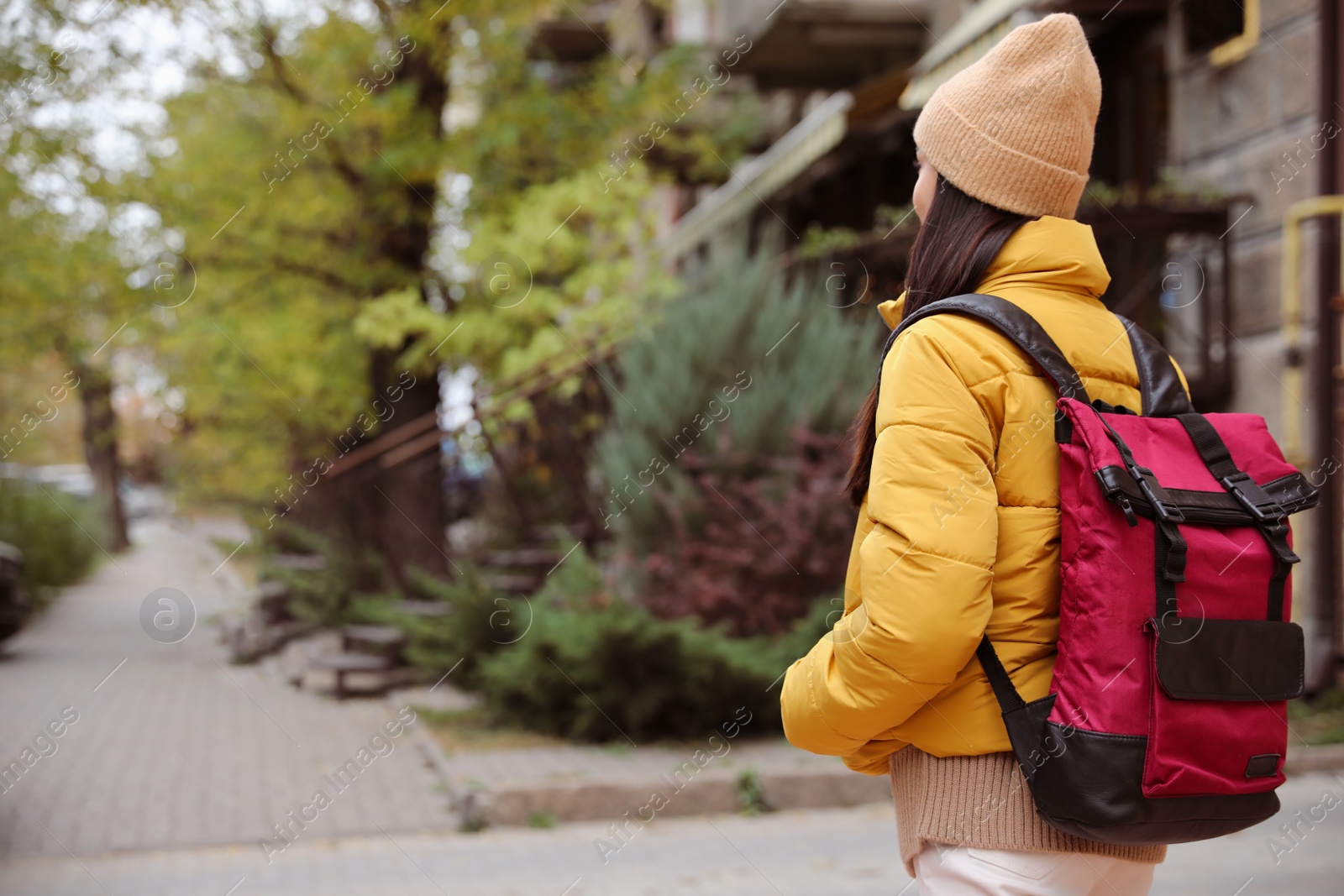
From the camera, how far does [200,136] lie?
12.9 metres

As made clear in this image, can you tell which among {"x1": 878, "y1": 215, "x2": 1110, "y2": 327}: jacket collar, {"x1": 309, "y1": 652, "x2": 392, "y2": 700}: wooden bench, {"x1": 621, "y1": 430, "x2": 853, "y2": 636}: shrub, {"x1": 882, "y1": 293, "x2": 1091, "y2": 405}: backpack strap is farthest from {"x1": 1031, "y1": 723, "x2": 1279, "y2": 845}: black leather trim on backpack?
{"x1": 309, "y1": 652, "x2": 392, "y2": 700}: wooden bench

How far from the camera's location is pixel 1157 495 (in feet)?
5.49

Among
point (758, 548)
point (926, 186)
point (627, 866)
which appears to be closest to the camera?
point (926, 186)

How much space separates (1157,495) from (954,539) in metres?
0.29

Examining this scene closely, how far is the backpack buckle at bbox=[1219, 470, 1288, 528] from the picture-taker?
5.65 feet

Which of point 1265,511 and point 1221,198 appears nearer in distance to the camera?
point 1265,511

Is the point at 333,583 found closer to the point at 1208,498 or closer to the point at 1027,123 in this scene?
the point at 1027,123

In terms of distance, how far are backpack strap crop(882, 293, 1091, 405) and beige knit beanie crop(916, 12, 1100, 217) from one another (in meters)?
0.21

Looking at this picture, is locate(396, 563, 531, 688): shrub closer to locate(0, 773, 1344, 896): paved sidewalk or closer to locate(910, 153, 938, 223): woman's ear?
locate(0, 773, 1344, 896): paved sidewalk

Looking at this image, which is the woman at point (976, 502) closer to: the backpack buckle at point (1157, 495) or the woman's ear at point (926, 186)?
the woman's ear at point (926, 186)

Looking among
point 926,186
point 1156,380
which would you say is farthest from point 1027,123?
point 1156,380

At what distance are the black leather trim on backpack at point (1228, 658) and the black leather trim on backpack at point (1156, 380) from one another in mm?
364

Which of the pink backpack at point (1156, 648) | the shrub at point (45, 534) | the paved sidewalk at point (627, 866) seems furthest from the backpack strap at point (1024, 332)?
the shrub at point (45, 534)

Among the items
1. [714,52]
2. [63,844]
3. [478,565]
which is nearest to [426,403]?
[478,565]
